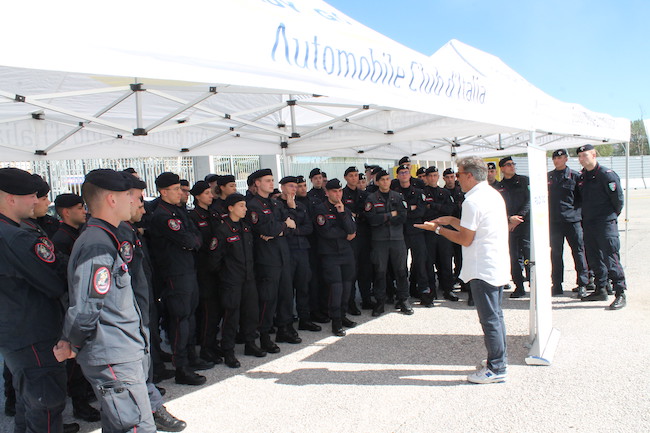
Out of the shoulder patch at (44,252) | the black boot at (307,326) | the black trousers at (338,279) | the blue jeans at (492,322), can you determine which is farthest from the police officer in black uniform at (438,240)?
the shoulder patch at (44,252)

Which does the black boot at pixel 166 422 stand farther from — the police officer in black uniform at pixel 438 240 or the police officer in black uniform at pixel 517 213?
the police officer in black uniform at pixel 517 213

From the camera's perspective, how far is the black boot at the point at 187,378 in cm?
391

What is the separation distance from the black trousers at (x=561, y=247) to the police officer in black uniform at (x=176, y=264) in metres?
4.79

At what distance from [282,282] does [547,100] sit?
3609mm

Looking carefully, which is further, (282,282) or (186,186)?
(186,186)

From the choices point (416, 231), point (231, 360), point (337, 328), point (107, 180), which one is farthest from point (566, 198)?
point (107, 180)

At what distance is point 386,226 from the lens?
221 inches

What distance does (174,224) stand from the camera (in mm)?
3693

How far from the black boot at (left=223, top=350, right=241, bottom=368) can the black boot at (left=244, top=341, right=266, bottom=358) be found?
0.22 m

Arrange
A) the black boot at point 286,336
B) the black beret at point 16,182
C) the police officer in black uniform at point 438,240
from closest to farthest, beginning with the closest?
the black beret at point 16,182, the black boot at point 286,336, the police officer in black uniform at point 438,240

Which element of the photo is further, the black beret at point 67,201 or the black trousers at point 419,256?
the black trousers at point 419,256

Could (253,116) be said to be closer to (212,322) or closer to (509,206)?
(212,322)

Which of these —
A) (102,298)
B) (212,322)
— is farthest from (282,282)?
(102,298)

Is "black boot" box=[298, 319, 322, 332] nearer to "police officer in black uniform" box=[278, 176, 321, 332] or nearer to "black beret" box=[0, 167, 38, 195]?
"police officer in black uniform" box=[278, 176, 321, 332]
